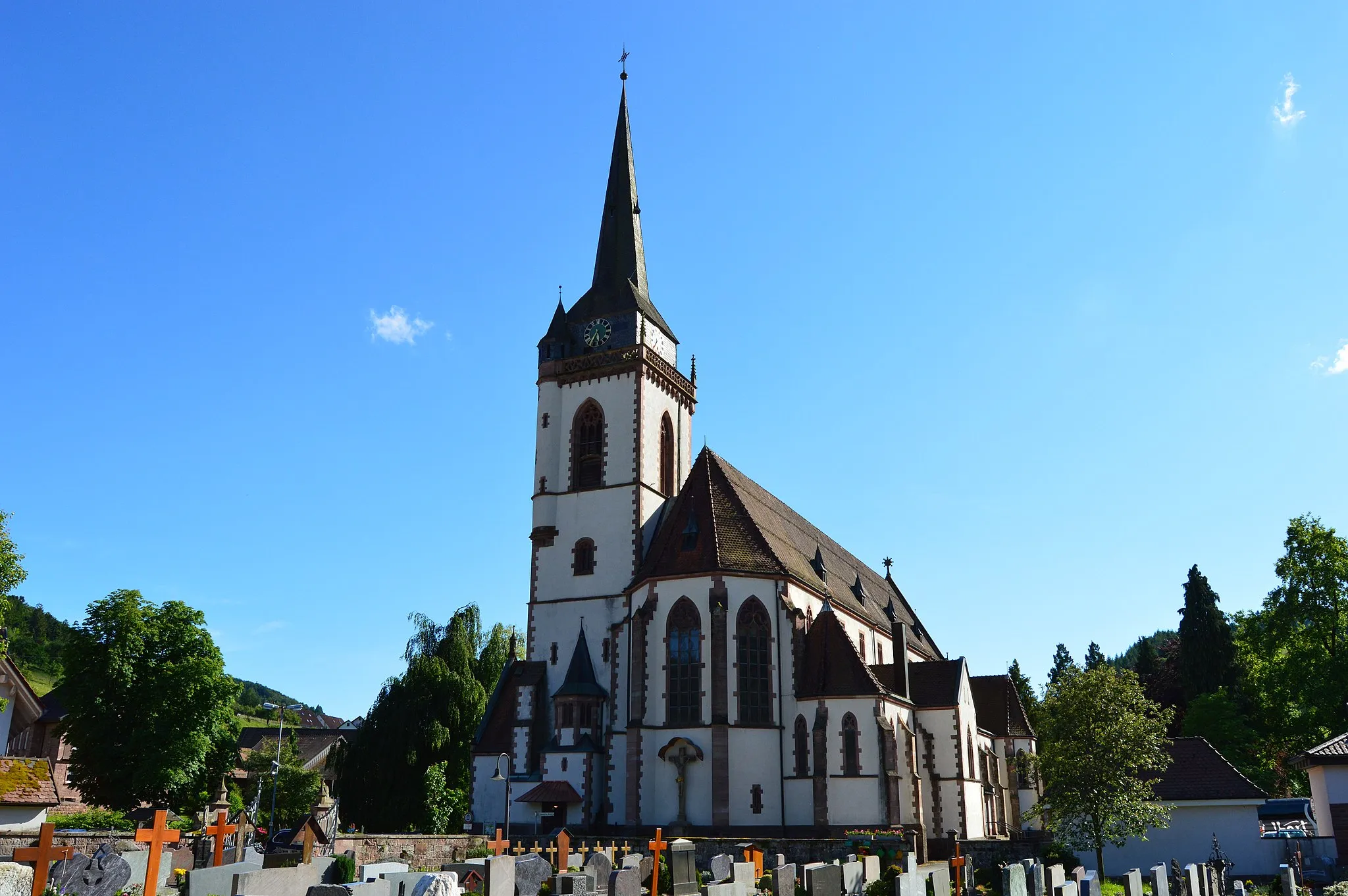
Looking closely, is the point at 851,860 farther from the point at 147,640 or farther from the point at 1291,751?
the point at 1291,751

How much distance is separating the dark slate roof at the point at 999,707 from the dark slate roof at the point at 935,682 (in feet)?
22.6

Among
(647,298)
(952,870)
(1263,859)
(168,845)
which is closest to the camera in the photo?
(168,845)

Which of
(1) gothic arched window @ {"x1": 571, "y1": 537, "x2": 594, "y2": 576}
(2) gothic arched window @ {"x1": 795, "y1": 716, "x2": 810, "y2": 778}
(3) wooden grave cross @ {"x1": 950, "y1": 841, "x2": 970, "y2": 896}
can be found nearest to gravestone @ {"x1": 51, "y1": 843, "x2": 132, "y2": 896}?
(3) wooden grave cross @ {"x1": 950, "y1": 841, "x2": 970, "y2": 896}

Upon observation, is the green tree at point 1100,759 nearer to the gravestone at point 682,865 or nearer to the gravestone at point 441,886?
the gravestone at point 682,865

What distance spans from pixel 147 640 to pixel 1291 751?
50.3 meters

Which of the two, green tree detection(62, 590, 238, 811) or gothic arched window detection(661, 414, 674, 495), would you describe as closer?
green tree detection(62, 590, 238, 811)

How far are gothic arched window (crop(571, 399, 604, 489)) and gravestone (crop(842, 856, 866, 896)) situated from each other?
25.2 meters

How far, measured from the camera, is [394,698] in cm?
4853

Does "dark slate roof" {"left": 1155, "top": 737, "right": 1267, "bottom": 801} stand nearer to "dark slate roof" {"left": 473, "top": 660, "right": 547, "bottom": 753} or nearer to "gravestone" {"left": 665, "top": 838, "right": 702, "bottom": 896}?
"gravestone" {"left": 665, "top": 838, "right": 702, "bottom": 896}

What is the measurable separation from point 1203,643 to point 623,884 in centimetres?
6610

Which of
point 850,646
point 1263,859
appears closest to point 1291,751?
point 1263,859

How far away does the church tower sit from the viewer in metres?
41.2

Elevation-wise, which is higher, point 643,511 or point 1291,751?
point 643,511

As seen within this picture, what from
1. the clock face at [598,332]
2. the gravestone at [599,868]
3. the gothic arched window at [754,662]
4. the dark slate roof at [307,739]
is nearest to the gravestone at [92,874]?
the gravestone at [599,868]
